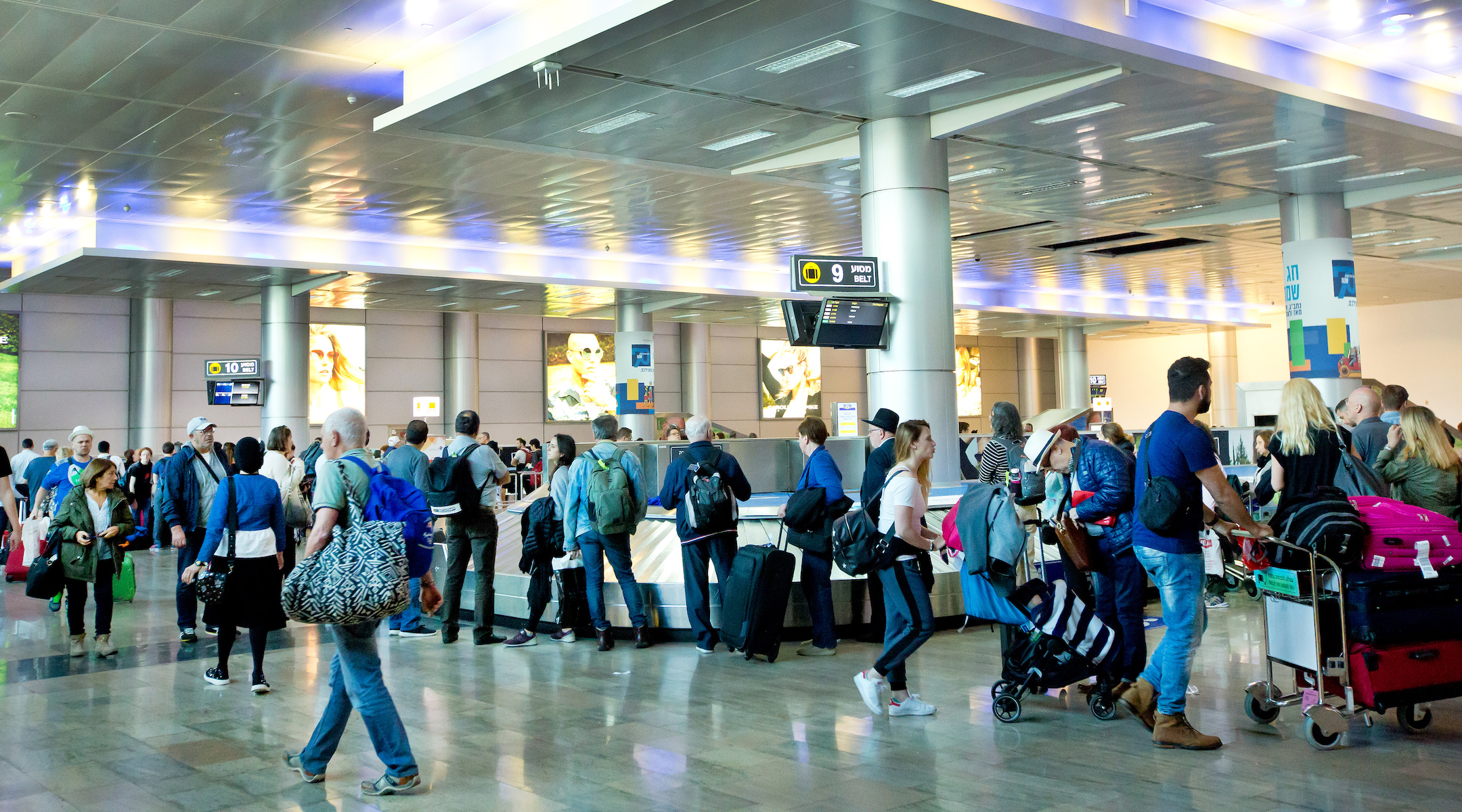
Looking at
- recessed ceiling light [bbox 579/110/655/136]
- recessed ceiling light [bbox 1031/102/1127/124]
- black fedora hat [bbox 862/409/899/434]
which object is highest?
recessed ceiling light [bbox 579/110/655/136]

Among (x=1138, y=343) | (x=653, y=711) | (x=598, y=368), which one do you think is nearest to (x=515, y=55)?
(x=653, y=711)

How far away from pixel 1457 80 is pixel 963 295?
16.5 metres

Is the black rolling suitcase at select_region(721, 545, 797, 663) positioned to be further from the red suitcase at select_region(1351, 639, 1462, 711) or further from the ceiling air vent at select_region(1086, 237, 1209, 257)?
the ceiling air vent at select_region(1086, 237, 1209, 257)

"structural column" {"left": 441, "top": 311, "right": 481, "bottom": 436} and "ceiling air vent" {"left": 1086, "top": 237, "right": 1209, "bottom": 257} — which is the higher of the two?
"ceiling air vent" {"left": 1086, "top": 237, "right": 1209, "bottom": 257}

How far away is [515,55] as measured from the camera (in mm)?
8516

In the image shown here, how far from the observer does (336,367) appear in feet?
94.9

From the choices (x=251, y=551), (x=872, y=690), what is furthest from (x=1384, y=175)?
(x=251, y=551)

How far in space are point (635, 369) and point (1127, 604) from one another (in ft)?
60.7

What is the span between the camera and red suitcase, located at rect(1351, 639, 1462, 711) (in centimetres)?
506

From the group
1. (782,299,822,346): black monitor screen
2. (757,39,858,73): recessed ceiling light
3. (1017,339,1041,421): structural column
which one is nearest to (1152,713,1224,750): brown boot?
(757,39,858,73): recessed ceiling light

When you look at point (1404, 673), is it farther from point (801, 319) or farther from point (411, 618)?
point (411, 618)

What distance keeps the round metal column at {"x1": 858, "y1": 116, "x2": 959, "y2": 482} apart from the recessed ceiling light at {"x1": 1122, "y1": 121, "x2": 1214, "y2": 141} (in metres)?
2.59

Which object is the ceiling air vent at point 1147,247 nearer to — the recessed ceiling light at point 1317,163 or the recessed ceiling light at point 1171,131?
the recessed ceiling light at point 1317,163

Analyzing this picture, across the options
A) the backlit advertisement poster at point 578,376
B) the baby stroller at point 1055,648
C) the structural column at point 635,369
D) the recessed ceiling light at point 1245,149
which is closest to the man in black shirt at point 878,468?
the baby stroller at point 1055,648
